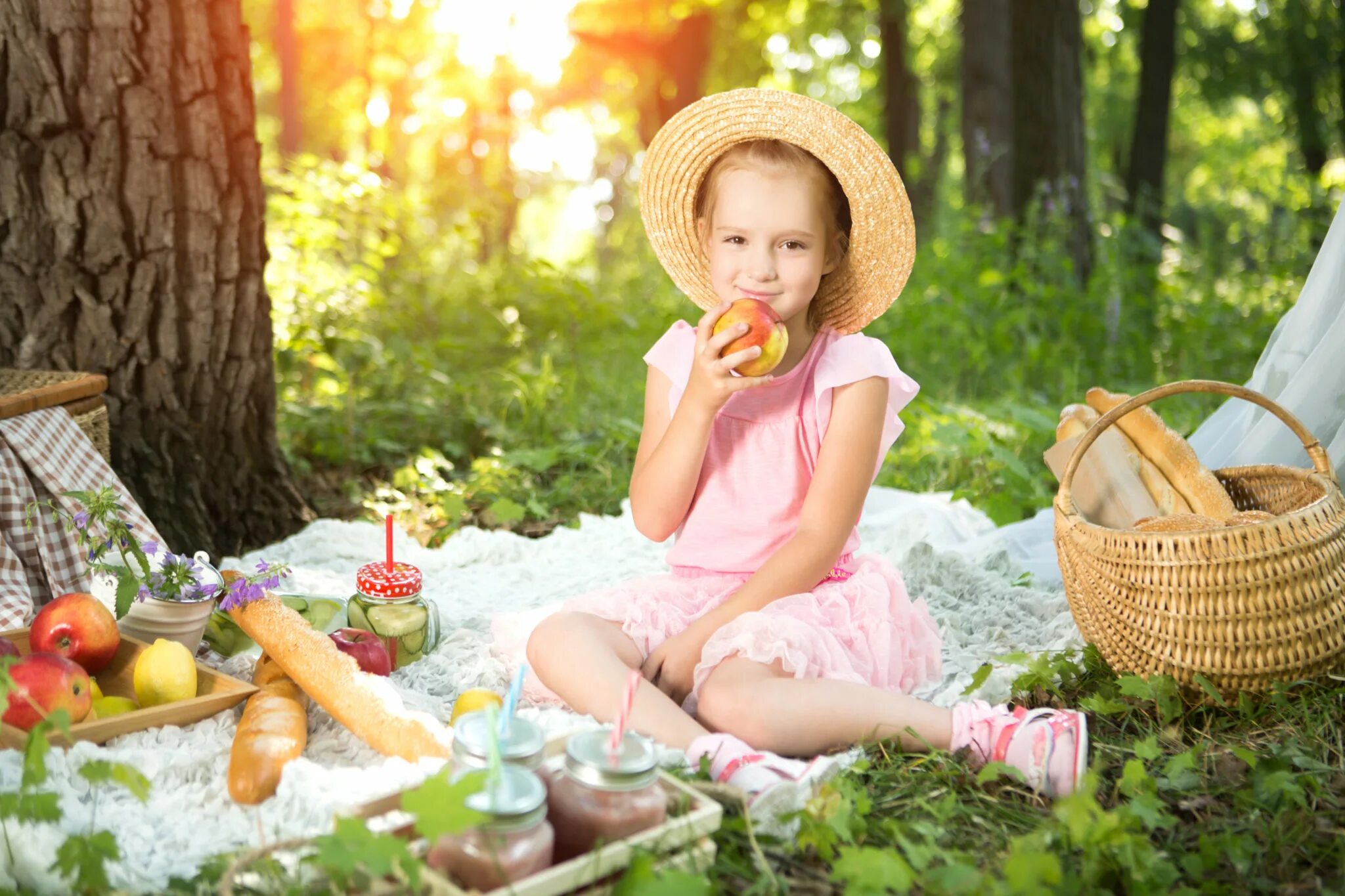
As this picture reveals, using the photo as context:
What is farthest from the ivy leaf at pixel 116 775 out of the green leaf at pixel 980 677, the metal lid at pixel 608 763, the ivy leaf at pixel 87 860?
the green leaf at pixel 980 677

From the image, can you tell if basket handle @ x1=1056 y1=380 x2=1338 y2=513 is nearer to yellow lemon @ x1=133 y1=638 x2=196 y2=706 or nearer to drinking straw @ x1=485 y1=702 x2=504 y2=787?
drinking straw @ x1=485 y1=702 x2=504 y2=787

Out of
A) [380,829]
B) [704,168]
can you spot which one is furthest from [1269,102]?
[380,829]

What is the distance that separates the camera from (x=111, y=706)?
7.05 ft

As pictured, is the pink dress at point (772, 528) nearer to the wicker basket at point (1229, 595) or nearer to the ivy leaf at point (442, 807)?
the wicker basket at point (1229, 595)

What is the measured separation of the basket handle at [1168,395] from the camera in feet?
7.98

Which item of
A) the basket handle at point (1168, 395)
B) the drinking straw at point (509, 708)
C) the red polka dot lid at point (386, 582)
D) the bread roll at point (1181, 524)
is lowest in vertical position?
the red polka dot lid at point (386, 582)

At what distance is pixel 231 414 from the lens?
12.4 ft

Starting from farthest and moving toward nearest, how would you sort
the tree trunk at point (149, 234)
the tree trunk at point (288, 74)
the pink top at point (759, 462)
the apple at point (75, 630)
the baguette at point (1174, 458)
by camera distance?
the tree trunk at point (288, 74)
the tree trunk at point (149, 234)
the baguette at point (1174, 458)
the pink top at point (759, 462)
the apple at point (75, 630)

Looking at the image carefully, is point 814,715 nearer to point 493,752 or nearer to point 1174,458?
point 493,752

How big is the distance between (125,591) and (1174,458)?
98.3 inches

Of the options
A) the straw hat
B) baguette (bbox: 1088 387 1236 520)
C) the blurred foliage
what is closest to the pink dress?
the straw hat

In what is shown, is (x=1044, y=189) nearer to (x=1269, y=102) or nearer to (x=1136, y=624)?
(x=1136, y=624)

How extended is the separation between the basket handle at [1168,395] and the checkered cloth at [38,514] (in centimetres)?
220

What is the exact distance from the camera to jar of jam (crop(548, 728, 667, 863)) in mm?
1585
